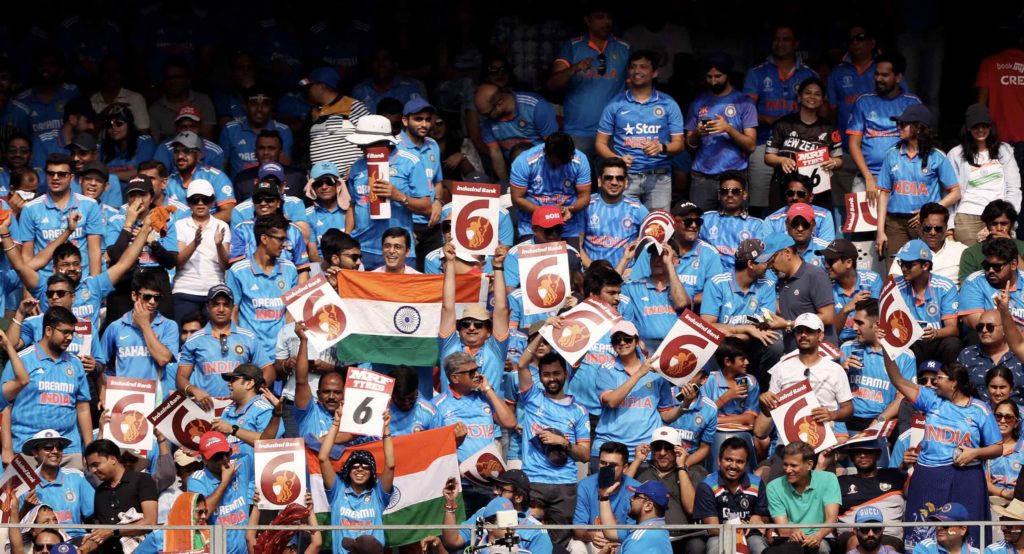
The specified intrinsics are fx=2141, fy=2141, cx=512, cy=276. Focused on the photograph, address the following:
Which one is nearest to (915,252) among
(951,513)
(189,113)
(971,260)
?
(971,260)

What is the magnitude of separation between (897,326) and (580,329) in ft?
7.55

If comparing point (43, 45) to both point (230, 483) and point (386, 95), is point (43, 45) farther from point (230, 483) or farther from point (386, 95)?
point (230, 483)

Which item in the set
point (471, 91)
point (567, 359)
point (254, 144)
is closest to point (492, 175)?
point (471, 91)

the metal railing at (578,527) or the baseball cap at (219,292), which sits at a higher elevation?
the baseball cap at (219,292)

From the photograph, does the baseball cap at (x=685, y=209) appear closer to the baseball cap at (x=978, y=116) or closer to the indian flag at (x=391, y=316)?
the indian flag at (x=391, y=316)

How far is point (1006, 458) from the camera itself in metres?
15.3

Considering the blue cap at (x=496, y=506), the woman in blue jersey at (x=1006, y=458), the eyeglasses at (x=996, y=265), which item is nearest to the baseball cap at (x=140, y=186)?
the blue cap at (x=496, y=506)

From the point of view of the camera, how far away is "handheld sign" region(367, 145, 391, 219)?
17.0 metres

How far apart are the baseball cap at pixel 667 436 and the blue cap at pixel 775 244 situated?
2.10 m

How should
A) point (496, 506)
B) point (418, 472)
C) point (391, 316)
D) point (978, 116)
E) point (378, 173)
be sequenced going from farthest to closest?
point (978, 116)
point (378, 173)
point (391, 316)
point (418, 472)
point (496, 506)

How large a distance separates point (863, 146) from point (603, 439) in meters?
4.30

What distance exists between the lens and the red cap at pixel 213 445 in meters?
15.1

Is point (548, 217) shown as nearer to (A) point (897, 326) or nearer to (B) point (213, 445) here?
(A) point (897, 326)

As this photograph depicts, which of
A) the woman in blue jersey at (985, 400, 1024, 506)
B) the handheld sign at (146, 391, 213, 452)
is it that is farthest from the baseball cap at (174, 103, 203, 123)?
the woman in blue jersey at (985, 400, 1024, 506)
